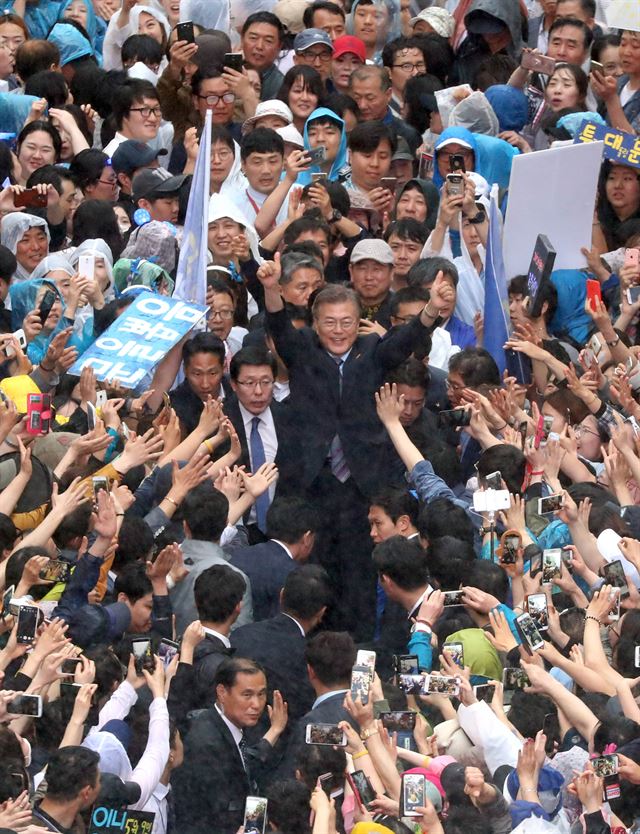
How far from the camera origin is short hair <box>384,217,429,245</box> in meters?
11.9

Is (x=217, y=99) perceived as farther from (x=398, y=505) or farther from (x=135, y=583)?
(x=135, y=583)

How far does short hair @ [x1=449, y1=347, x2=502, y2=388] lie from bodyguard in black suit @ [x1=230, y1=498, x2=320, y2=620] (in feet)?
4.31

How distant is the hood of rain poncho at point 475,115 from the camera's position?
1327cm

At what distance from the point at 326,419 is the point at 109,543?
177 centimetres

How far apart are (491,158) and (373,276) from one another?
1.90m

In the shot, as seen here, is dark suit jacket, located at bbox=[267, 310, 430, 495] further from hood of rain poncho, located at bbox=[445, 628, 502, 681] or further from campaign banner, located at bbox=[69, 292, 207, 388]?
hood of rain poncho, located at bbox=[445, 628, 502, 681]

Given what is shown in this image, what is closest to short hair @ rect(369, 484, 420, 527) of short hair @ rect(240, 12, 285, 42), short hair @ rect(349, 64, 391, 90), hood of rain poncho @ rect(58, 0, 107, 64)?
short hair @ rect(349, 64, 391, 90)

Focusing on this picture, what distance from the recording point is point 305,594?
8.88m

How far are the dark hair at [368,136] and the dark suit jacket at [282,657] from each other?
181 inches

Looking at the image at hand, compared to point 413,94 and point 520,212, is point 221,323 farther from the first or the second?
point 413,94

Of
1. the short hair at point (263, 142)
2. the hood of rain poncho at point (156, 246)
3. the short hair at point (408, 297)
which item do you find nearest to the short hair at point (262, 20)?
the short hair at point (263, 142)

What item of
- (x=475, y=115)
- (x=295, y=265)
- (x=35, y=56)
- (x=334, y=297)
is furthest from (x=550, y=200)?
(x=35, y=56)

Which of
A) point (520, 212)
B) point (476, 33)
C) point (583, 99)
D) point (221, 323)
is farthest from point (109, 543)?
point (476, 33)

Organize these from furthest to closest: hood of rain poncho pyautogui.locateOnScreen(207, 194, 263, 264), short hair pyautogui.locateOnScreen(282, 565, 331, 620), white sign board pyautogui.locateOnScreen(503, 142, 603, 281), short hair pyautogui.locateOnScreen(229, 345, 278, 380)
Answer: white sign board pyautogui.locateOnScreen(503, 142, 603, 281), hood of rain poncho pyautogui.locateOnScreen(207, 194, 263, 264), short hair pyautogui.locateOnScreen(229, 345, 278, 380), short hair pyautogui.locateOnScreen(282, 565, 331, 620)
